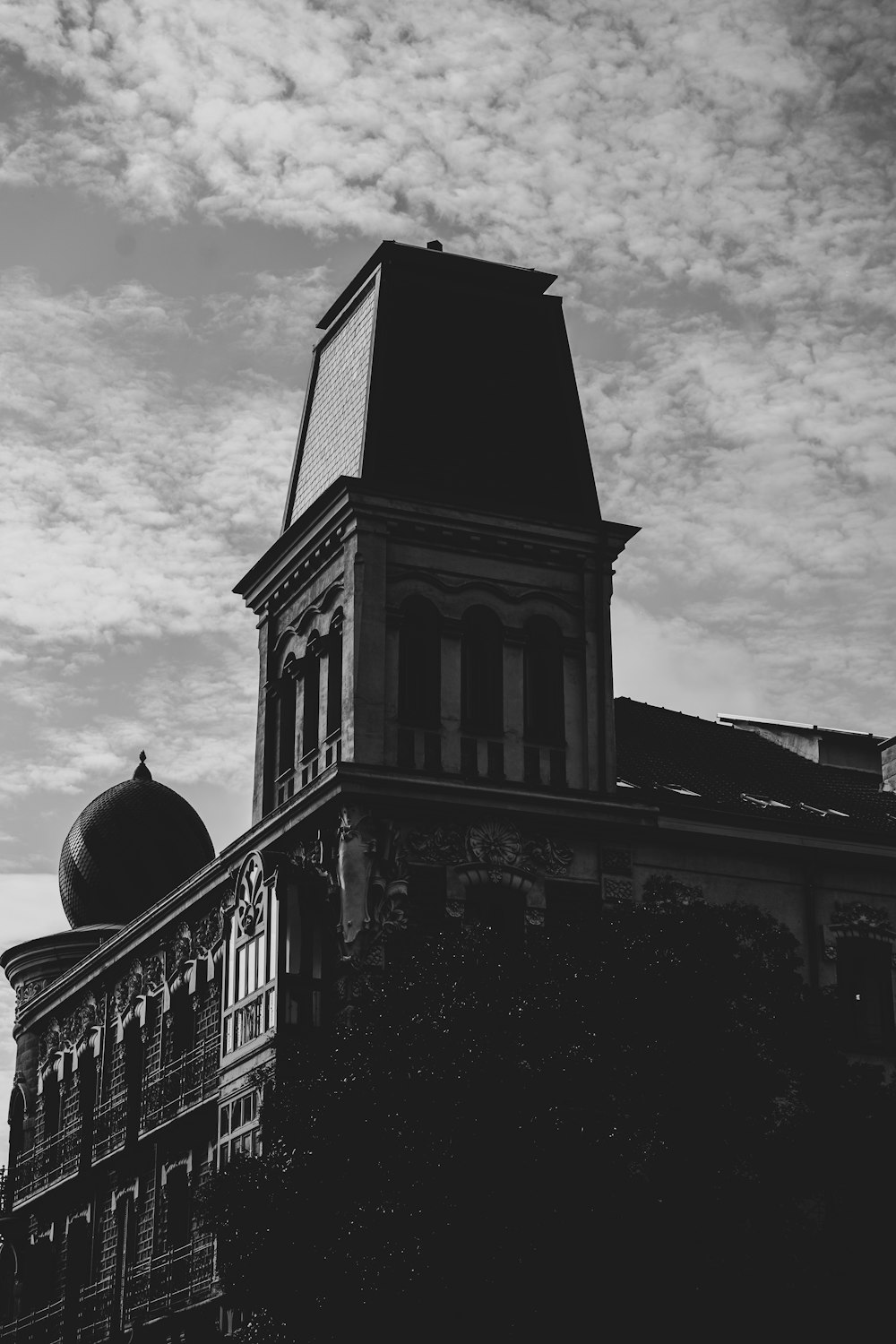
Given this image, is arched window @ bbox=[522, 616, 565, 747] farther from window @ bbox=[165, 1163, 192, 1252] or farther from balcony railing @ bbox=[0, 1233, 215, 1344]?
window @ bbox=[165, 1163, 192, 1252]

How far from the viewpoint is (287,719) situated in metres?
41.0

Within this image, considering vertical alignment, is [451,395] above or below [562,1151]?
above

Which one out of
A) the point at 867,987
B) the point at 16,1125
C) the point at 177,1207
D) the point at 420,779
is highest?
the point at 420,779

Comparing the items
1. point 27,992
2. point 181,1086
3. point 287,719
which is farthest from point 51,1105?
point 287,719

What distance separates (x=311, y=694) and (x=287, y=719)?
1.38m

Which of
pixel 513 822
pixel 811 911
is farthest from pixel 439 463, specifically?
pixel 811 911

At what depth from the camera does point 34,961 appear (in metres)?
52.8

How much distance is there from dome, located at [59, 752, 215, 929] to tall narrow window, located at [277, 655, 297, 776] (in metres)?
10.8

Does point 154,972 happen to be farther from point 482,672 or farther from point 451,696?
point 482,672

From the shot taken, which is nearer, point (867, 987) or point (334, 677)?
point (334, 677)

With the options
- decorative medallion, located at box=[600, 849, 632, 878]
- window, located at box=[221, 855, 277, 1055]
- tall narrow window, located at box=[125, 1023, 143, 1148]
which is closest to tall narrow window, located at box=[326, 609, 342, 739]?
window, located at box=[221, 855, 277, 1055]

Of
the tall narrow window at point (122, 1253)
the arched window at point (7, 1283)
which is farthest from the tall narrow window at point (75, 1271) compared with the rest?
the arched window at point (7, 1283)

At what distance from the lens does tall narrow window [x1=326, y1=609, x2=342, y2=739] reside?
38.4m

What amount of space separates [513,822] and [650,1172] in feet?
31.3
